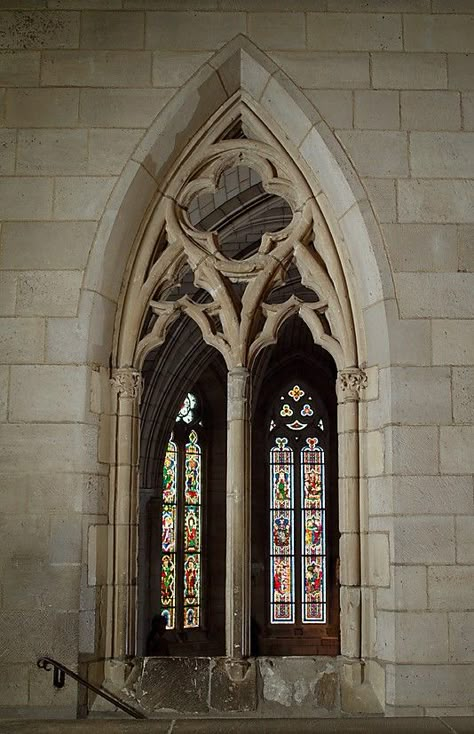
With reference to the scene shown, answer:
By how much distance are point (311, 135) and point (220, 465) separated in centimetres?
737

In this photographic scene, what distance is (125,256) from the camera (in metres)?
4.60

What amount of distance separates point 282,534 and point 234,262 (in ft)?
27.5

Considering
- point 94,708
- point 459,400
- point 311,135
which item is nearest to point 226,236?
point 311,135

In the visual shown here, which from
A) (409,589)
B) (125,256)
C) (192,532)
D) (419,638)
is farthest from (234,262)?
(192,532)

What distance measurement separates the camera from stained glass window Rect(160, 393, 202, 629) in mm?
10766

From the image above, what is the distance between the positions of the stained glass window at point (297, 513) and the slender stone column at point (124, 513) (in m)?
8.22

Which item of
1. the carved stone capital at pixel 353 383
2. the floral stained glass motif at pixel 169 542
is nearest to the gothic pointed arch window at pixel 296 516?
the floral stained glass motif at pixel 169 542

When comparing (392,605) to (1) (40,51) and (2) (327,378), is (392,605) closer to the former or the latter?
(1) (40,51)

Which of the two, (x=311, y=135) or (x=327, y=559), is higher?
(x=311, y=135)

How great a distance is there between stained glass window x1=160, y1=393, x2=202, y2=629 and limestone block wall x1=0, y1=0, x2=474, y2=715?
20.6ft

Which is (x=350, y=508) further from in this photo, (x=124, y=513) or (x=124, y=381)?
(x=124, y=381)

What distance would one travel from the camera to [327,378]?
13.0 meters

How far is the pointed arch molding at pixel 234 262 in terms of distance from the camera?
443 cm

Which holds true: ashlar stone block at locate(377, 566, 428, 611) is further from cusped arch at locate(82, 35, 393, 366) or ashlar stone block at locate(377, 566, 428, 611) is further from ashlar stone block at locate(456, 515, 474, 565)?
cusped arch at locate(82, 35, 393, 366)
